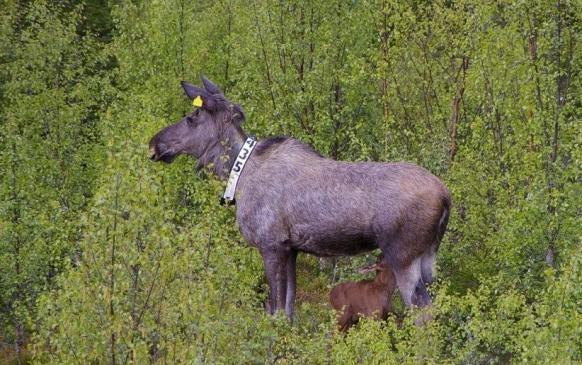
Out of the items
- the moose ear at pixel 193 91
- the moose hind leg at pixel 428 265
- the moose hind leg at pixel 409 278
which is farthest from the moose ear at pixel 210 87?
the moose hind leg at pixel 428 265

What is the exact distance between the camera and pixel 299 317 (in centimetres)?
1502

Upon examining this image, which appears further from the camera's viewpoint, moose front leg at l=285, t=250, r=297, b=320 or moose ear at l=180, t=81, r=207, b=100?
moose ear at l=180, t=81, r=207, b=100

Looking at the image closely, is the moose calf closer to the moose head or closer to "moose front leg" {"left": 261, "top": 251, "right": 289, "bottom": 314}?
"moose front leg" {"left": 261, "top": 251, "right": 289, "bottom": 314}

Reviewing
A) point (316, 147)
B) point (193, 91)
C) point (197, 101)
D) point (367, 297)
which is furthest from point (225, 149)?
point (316, 147)

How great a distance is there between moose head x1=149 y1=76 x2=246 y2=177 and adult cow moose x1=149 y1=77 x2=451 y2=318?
38 mm

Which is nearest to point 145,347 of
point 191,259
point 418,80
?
point 191,259

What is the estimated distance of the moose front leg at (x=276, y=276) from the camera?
43.5 ft

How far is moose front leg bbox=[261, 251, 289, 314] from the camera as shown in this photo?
13.3 meters

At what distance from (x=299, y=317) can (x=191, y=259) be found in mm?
5866

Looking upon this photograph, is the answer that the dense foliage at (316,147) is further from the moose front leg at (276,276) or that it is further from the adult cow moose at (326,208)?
the adult cow moose at (326,208)

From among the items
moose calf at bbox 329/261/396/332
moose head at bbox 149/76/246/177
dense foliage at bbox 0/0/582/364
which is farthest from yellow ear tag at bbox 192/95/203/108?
moose calf at bbox 329/261/396/332

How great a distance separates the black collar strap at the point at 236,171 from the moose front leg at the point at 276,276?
91 cm

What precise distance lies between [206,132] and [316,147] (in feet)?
15.3

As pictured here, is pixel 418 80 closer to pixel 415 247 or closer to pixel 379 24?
pixel 379 24
